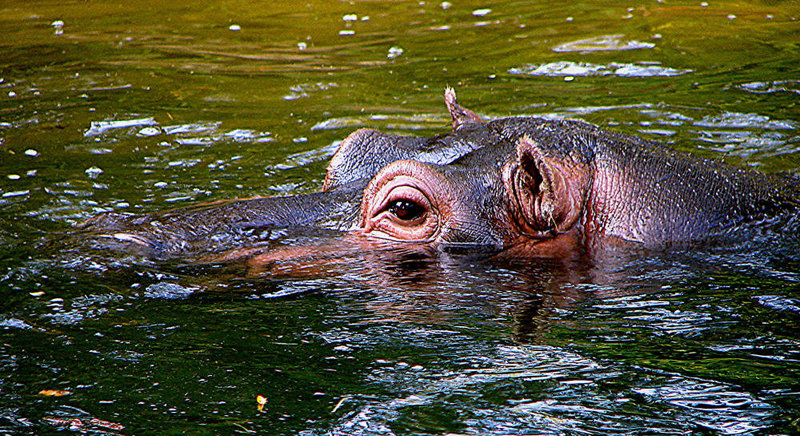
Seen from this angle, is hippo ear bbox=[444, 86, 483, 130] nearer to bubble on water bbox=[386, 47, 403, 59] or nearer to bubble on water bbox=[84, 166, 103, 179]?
bubble on water bbox=[84, 166, 103, 179]

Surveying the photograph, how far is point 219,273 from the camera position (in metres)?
5.33

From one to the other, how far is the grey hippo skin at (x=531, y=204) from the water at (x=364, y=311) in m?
0.16

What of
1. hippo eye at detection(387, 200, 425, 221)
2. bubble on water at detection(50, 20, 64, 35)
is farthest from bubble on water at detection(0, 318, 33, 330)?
bubble on water at detection(50, 20, 64, 35)

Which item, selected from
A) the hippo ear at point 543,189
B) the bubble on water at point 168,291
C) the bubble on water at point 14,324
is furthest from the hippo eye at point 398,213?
the bubble on water at point 14,324

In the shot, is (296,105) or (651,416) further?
(296,105)

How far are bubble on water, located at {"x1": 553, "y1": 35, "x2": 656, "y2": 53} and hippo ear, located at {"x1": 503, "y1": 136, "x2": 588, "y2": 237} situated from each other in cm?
661

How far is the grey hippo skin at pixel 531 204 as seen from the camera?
540 centimetres

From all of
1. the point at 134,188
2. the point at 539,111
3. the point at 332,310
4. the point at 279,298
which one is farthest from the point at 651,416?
the point at 539,111

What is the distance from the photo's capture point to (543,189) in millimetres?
5312

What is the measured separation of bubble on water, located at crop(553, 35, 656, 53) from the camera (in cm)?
1170

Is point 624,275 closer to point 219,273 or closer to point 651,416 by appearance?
A: point 651,416

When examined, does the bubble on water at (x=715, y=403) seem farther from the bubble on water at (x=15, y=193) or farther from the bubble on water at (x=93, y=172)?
the bubble on water at (x=93, y=172)

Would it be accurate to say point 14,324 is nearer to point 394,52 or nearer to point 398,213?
point 398,213

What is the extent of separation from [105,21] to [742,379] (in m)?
12.6
